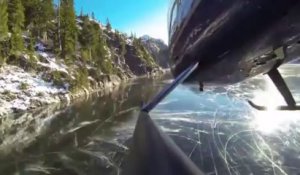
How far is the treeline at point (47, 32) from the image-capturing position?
159ft

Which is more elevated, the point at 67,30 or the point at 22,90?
the point at 67,30

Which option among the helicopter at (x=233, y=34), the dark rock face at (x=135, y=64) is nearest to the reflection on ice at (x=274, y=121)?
the helicopter at (x=233, y=34)

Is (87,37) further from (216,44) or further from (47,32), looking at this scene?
(216,44)

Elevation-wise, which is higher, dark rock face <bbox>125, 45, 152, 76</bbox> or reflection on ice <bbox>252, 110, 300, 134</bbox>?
dark rock face <bbox>125, 45, 152, 76</bbox>

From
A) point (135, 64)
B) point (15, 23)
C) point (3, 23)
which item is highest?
point (15, 23)

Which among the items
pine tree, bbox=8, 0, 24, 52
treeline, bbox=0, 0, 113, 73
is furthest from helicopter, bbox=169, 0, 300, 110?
pine tree, bbox=8, 0, 24, 52

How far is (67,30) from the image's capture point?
6781 cm

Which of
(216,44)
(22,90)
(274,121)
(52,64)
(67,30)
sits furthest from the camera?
(67,30)

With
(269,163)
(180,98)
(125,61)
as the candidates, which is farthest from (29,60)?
(125,61)

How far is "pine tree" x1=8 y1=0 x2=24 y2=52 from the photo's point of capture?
1905 inches

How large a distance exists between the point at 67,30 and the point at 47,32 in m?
5.05

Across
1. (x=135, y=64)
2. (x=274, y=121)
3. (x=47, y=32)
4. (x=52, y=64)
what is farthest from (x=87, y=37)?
(x=274, y=121)

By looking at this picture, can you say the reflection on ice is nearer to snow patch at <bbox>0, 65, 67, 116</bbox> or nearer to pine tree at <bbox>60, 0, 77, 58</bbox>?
snow patch at <bbox>0, 65, 67, 116</bbox>

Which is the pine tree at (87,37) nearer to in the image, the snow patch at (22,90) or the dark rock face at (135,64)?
the dark rock face at (135,64)
